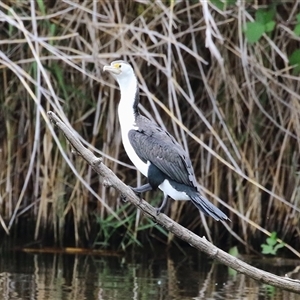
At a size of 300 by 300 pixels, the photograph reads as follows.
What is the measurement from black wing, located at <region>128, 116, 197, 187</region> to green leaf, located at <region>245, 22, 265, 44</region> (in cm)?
157

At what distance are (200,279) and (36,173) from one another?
134cm

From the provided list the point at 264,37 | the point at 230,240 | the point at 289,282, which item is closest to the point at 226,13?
the point at 264,37

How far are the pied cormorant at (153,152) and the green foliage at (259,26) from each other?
1.54 meters

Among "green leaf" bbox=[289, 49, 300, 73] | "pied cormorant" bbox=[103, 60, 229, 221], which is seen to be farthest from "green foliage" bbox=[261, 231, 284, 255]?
"pied cormorant" bbox=[103, 60, 229, 221]

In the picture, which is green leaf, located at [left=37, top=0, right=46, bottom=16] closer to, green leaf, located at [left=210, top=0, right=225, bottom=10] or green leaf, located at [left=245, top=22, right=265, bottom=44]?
green leaf, located at [left=210, top=0, right=225, bottom=10]

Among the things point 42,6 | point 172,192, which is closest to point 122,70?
point 172,192

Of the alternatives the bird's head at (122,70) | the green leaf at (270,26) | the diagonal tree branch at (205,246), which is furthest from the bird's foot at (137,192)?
the green leaf at (270,26)

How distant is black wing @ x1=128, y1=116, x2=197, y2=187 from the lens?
153 inches

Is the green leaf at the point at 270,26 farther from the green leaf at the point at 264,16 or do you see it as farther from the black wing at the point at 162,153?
the black wing at the point at 162,153

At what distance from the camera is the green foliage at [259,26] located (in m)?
5.43

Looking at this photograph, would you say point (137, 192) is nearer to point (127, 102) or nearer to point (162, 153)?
point (162, 153)

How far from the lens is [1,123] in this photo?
6.21 meters

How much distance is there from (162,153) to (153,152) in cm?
4

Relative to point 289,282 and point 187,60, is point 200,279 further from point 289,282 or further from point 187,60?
point 289,282
